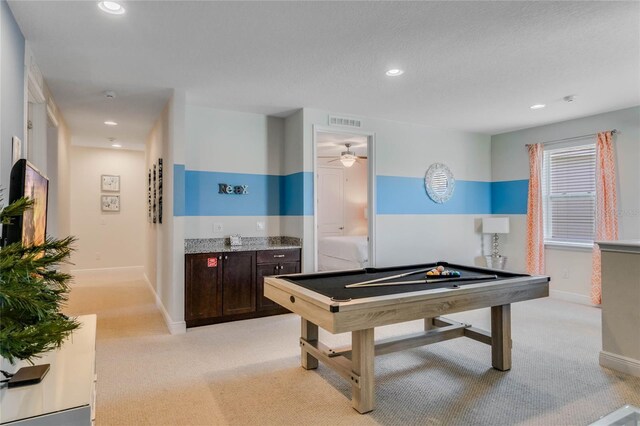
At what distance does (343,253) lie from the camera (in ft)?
21.2

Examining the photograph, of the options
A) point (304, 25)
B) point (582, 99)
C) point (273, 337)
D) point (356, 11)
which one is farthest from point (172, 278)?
point (582, 99)

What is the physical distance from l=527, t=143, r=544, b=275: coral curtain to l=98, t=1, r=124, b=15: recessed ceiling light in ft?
18.7

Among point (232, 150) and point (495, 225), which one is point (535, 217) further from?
point (232, 150)

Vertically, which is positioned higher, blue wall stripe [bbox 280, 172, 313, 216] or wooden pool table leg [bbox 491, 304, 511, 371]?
blue wall stripe [bbox 280, 172, 313, 216]

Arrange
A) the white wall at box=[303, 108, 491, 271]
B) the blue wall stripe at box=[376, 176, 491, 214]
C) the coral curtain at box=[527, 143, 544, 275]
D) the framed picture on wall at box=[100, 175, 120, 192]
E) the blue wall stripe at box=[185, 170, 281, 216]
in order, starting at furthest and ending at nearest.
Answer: the framed picture on wall at box=[100, 175, 120, 192] → the coral curtain at box=[527, 143, 544, 275] → the blue wall stripe at box=[376, 176, 491, 214] → the white wall at box=[303, 108, 491, 271] → the blue wall stripe at box=[185, 170, 281, 216]

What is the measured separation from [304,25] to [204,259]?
2.73 metres

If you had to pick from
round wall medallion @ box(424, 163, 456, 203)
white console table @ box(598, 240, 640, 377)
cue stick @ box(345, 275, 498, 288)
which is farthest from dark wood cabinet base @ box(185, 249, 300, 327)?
white console table @ box(598, 240, 640, 377)

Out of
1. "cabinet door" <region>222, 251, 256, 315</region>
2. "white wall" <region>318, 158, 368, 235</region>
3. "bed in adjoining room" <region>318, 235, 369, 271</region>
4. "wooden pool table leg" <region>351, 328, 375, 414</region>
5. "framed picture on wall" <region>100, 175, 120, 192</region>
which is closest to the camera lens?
"wooden pool table leg" <region>351, 328, 375, 414</region>

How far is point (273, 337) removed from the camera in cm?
377

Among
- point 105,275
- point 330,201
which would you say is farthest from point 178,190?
point 330,201

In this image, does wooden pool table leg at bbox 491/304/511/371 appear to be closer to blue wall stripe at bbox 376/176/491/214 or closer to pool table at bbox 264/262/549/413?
pool table at bbox 264/262/549/413

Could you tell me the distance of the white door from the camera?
858cm

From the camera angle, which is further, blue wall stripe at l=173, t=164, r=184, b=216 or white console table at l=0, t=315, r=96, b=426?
blue wall stripe at l=173, t=164, r=184, b=216

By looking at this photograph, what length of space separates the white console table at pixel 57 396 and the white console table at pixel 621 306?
12.1 ft
